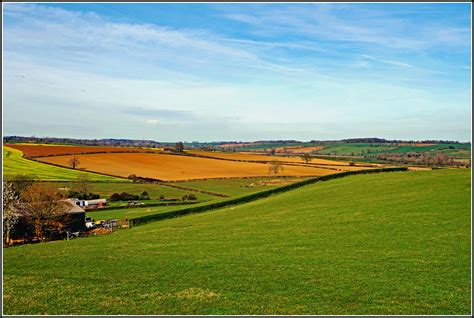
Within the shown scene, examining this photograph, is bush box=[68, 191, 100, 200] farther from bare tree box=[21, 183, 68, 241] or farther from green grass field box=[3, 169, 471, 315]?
green grass field box=[3, 169, 471, 315]

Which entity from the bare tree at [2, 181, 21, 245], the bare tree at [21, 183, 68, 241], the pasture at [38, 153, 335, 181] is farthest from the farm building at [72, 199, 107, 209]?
the pasture at [38, 153, 335, 181]

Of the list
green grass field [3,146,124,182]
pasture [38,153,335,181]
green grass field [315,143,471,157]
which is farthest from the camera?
green grass field [315,143,471,157]

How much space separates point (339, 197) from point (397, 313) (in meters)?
27.8

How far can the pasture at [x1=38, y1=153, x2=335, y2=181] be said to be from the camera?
323 feet

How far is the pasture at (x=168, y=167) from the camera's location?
98.4 m

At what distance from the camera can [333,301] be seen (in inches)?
528

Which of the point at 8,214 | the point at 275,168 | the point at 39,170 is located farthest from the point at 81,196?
the point at 275,168

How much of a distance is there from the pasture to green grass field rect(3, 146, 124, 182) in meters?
5.44

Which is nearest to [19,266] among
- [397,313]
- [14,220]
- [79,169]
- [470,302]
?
[397,313]

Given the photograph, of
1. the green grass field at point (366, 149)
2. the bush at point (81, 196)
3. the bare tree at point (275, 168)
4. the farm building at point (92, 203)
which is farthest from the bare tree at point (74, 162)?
the green grass field at point (366, 149)

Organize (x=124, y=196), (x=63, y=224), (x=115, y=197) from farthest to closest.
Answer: (x=124, y=196) < (x=115, y=197) < (x=63, y=224)

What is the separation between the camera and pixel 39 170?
285 feet

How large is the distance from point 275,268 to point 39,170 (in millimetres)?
82028

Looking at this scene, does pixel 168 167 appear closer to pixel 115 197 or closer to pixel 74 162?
pixel 74 162
